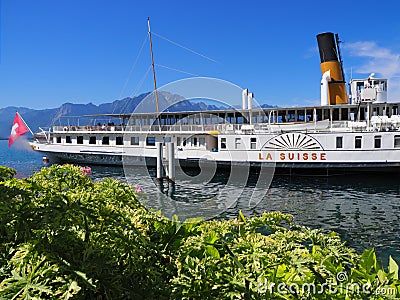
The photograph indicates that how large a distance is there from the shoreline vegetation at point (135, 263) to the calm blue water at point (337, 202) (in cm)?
704

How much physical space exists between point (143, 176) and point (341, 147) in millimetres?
12429

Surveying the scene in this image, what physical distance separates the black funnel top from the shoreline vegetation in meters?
26.2

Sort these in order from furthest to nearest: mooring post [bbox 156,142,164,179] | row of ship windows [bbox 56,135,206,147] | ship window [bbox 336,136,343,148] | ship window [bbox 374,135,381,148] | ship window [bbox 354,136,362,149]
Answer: row of ship windows [bbox 56,135,206,147]
mooring post [bbox 156,142,164,179]
ship window [bbox 336,136,343,148]
ship window [bbox 354,136,362,149]
ship window [bbox 374,135,381,148]

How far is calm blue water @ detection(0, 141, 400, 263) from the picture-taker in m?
9.61

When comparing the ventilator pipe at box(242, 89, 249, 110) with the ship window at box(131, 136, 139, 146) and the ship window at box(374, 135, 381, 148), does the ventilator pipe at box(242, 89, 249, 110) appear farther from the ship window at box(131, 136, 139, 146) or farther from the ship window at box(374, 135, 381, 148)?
the ship window at box(374, 135, 381, 148)

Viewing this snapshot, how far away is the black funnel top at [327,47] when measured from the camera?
82.2ft

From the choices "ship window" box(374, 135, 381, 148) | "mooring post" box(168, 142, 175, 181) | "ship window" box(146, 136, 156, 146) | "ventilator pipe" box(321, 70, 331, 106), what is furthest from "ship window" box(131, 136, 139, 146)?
"ship window" box(374, 135, 381, 148)

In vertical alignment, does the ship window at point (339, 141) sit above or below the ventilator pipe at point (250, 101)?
below

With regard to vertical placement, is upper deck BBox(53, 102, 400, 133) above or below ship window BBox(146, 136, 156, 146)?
above

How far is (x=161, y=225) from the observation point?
181 centimetres

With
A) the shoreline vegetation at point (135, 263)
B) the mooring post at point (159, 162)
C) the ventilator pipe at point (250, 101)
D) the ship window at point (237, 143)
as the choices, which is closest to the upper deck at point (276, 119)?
the ventilator pipe at point (250, 101)

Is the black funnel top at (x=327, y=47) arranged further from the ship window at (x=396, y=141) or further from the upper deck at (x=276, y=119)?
the ship window at (x=396, y=141)

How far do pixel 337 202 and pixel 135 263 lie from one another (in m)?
14.0

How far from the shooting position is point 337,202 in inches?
548
